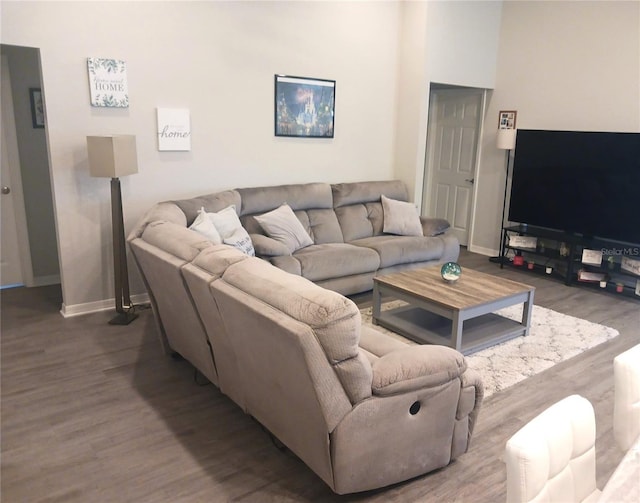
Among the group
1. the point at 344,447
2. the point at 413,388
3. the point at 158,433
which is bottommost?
the point at 158,433

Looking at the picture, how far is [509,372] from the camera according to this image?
3.40m

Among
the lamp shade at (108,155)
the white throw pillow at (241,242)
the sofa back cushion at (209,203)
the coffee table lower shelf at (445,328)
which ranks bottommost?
the coffee table lower shelf at (445,328)

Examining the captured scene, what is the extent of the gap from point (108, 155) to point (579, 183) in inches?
178

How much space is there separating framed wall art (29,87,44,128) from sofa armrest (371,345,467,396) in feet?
13.7

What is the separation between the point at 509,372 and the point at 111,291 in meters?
3.28

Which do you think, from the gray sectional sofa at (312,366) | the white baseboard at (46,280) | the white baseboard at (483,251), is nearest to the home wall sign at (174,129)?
the gray sectional sofa at (312,366)

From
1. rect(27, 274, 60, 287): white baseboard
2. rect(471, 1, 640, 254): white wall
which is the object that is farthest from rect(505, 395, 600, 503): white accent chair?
rect(27, 274, 60, 287): white baseboard

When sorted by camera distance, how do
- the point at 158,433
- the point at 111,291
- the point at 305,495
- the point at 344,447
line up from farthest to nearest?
the point at 111,291
the point at 158,433
the point at 305,495
the point at 344,447

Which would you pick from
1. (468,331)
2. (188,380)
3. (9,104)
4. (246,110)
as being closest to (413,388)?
(188,380)

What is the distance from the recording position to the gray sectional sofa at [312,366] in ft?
6.10

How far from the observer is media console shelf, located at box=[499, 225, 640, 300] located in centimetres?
512

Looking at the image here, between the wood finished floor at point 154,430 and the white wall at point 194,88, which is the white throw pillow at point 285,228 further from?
the wood finished floor at point 154,430

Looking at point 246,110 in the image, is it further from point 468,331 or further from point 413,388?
point 413,388

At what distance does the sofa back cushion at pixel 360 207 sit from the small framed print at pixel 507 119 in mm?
1702
